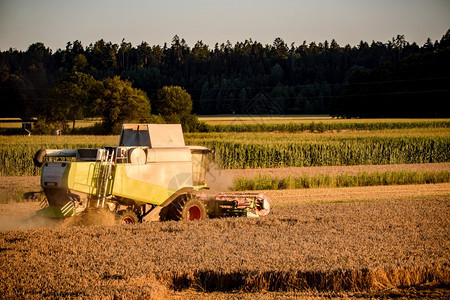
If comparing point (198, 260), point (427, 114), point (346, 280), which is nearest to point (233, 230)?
point (198, 260)

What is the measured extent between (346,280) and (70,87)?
227 feet

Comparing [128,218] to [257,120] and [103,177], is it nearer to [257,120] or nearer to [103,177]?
[103,177]

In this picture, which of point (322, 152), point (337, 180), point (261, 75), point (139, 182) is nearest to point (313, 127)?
point (322, 152)

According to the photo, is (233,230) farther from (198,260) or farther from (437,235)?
(437,235)

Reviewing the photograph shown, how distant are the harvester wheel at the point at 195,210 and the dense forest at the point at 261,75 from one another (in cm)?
5051

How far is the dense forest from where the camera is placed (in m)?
77.1

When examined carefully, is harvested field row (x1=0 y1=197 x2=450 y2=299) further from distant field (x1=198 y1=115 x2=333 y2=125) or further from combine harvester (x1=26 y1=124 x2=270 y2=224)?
distant field (x1=198 y1=115 x2=333 y2=125)

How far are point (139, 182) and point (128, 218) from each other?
1.20 meters

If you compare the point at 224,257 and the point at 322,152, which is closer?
the point at 224,257

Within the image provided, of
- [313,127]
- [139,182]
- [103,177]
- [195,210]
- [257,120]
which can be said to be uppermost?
[257,120]

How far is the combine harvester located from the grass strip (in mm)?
8605

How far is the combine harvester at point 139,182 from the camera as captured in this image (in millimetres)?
11945

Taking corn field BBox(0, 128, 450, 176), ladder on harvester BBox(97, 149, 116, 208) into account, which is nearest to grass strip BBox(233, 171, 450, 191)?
corn field BBox(0, 128, 450, 176)

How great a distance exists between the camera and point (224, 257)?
10258 millimetres
